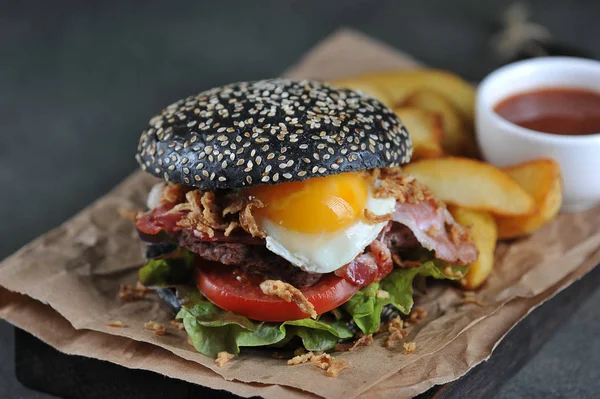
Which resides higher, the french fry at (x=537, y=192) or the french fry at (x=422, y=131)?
the french fry at (x=422, y=131)

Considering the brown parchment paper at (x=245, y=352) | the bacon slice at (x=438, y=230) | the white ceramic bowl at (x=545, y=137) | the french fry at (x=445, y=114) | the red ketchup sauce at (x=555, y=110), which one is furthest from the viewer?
the french fry at (x=445, y=114)

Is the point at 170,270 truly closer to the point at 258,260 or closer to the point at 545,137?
the point at 258,260

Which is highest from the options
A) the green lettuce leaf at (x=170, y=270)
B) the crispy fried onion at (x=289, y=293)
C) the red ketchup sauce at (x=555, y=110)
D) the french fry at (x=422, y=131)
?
the french fry at (x=422, y=131)

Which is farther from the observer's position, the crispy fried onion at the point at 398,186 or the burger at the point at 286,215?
the crispy fried onion at the point at 398,186

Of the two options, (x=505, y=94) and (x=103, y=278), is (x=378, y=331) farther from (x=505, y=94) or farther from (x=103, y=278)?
(x=505, y=94)

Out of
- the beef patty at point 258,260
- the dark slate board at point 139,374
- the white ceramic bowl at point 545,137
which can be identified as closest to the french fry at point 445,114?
the white ceramic bowl at point 545,137

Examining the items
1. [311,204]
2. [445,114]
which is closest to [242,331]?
[311,204]

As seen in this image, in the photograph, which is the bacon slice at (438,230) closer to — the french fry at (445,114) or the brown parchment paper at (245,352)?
the brown parchment paper at (245,352)
